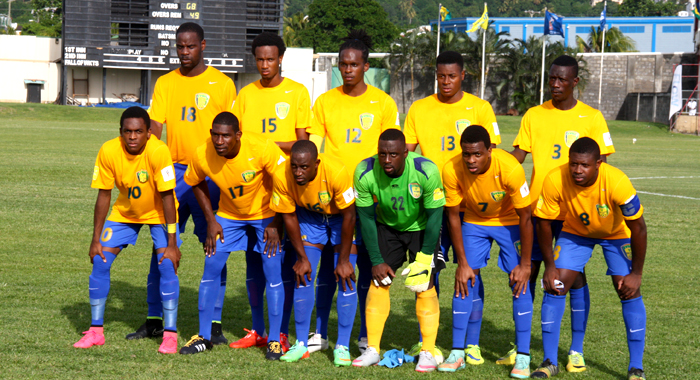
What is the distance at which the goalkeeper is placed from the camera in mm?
5473

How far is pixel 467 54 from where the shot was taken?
186 feet

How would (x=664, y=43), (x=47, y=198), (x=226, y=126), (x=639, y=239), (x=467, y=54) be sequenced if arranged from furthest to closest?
(x=664, y=43)
(x=467, y=54)
(x=47, y=198)
(x=226, y=126)
(x=639, y=239)

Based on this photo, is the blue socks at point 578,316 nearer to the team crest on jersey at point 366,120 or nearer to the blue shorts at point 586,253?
the blue shorts at point 586,253

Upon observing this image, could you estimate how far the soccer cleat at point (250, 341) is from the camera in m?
6.14

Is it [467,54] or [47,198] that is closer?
Answer: [47,198]

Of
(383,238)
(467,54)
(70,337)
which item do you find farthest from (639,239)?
(467,54)

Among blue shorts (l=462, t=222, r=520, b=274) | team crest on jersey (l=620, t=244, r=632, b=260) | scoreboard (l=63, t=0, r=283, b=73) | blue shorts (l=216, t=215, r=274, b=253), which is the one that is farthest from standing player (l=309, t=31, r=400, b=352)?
scoreboard (l=63, t=0, r=283, b=73)

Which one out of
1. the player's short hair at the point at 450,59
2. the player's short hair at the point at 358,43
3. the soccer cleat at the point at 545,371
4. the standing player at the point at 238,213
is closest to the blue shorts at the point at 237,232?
the standing player at the point at 238,213

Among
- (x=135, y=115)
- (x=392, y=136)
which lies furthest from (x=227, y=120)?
Result: (x=392, y=136)

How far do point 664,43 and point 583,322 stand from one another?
89.8 metres

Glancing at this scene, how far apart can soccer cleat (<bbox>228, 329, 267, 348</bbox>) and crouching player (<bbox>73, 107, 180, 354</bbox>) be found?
1.86ft

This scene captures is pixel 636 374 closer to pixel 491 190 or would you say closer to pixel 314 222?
pixel 491 190

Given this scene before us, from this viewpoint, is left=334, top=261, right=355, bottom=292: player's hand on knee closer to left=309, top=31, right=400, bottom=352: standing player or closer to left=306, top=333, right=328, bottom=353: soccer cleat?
left=309, top=31, right=400, bottom=352: standing player

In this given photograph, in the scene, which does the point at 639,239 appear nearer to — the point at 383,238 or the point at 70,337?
the point at 383,238
